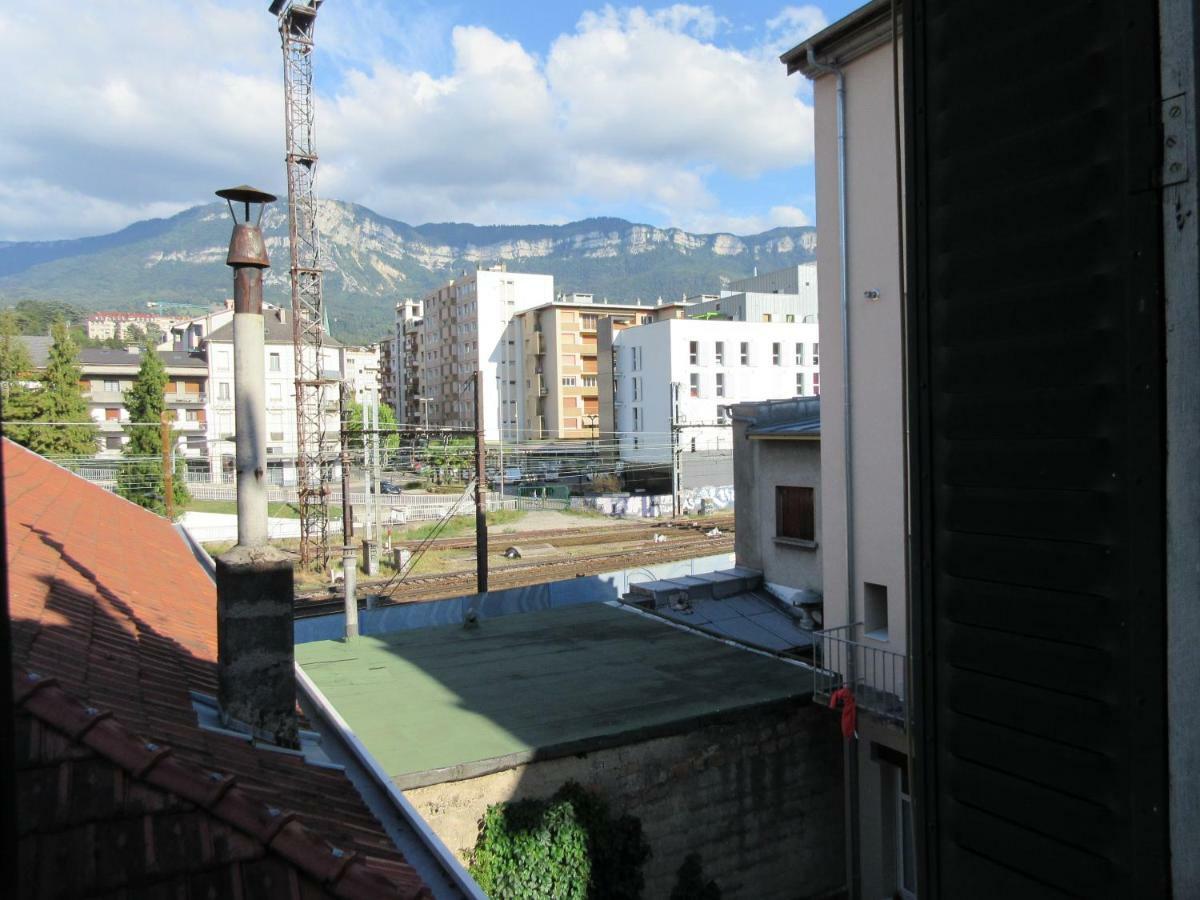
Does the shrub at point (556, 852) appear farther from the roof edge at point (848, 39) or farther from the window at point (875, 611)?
the roof edge at point (848, 39)

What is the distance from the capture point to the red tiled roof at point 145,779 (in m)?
2.81

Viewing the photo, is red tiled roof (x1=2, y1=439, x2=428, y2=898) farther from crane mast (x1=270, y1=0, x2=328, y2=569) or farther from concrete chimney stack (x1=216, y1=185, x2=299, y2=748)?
crane mast (x1=270, y1=0, x2=328, y2=569)

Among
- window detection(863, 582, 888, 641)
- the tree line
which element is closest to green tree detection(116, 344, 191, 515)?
the tree line

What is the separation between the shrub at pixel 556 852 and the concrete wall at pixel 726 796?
159 mm

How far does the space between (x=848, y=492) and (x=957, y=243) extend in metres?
8.81

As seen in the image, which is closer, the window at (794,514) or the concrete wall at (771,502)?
the concrete wall at (771,502)

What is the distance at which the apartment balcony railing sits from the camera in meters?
10.6

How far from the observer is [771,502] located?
15.8m

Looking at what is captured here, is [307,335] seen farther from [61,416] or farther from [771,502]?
[771,502]

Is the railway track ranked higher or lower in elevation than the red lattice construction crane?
lower

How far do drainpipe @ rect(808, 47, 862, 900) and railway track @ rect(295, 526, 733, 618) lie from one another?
1496 centimetres

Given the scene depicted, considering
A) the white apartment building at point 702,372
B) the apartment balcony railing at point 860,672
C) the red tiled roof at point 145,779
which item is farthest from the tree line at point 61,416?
the red tiled roof at point 145,779

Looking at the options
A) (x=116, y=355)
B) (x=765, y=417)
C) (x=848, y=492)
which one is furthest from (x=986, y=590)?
(x=116, y=355)

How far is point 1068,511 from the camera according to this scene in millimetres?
2385
